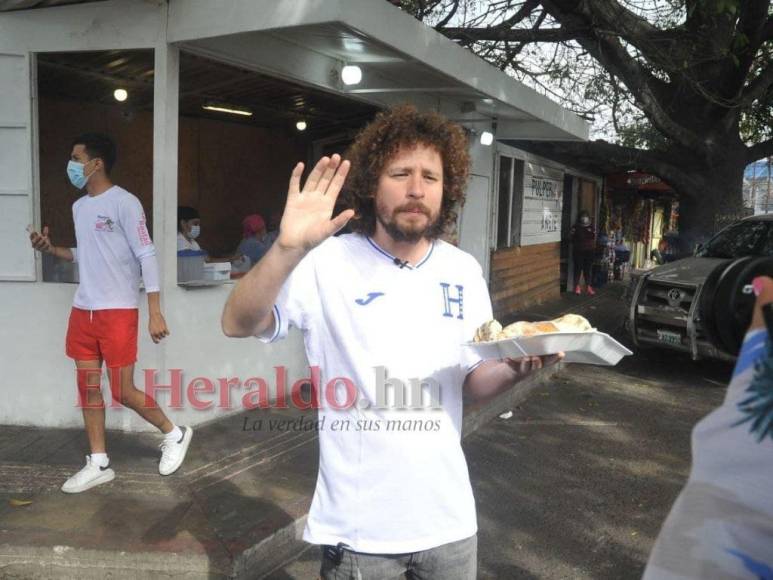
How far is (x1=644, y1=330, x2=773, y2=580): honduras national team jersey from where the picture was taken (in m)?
1.09

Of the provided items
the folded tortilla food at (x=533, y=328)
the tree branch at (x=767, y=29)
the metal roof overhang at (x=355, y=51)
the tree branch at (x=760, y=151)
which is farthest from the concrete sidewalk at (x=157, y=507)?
the tree branch at (x=760, y=151)

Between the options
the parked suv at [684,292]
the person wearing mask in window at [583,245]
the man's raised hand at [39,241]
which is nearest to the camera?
the man's raised hand at [39,241]

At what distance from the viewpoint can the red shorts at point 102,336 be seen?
4.20 metres

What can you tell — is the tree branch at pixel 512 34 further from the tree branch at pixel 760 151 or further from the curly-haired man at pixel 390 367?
the curly-haired man at pixel 390 367

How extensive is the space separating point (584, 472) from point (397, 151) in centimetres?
408

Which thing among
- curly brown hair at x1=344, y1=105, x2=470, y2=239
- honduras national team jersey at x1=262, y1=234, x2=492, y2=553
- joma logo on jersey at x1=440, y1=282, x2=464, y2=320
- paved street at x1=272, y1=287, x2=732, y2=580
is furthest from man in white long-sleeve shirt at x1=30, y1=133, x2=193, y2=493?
joma logo on jersey at x1=440, y1=282, x2=464, y2=320

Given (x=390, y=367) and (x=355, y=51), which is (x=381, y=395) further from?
(x=355, y=51)

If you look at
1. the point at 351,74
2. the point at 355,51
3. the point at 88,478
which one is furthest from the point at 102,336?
the point at 351,74

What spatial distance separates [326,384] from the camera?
2.07m

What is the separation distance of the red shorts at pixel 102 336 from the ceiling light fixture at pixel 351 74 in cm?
325

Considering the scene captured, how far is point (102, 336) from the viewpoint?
4203 millimetres

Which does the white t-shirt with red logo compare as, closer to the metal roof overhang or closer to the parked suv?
the metal roof overhang

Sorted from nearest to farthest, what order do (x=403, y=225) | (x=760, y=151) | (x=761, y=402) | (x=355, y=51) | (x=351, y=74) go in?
(x=761, y=402) → (x=403, y=225) → (x=355, y=51) → (x=351, y=74) → (x=760, y=151)

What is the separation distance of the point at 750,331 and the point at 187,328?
4.72 meters
